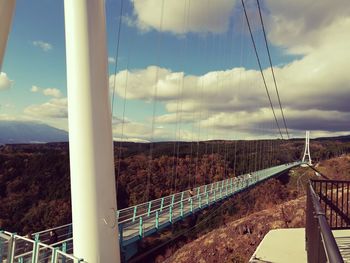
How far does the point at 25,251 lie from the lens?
6.45 m

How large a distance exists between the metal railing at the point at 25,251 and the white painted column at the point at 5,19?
282 centimetres

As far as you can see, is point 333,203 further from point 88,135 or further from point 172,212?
point 172,212

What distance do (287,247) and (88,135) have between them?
4798 mm

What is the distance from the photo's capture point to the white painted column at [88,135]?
5375 millimetres

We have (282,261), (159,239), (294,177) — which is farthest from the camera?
(294,177)

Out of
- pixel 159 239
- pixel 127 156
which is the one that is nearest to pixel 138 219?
pixel 159 239

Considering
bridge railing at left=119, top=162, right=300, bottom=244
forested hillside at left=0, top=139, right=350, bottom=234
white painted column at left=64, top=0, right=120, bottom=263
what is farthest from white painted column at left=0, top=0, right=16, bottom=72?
forested hillside at left=0, top=139, right=350, bottom=234

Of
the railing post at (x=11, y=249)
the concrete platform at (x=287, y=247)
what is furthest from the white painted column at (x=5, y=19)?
the concrete platform at (x=287, y=247)

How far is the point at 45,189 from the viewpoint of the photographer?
36.9 meters

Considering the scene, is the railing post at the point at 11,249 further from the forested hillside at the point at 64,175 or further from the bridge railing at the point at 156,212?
the forested hillside at the point at 64,175

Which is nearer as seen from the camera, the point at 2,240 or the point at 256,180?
the point at 2,240

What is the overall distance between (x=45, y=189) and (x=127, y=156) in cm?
1399

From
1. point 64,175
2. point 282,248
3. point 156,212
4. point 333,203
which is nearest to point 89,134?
A: point 282,248

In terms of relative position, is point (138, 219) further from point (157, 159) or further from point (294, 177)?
point (294, 177)
